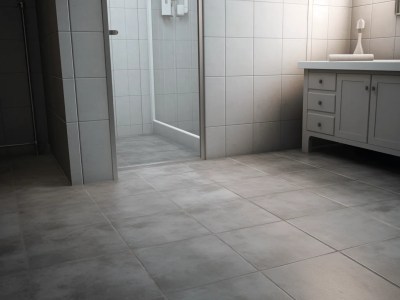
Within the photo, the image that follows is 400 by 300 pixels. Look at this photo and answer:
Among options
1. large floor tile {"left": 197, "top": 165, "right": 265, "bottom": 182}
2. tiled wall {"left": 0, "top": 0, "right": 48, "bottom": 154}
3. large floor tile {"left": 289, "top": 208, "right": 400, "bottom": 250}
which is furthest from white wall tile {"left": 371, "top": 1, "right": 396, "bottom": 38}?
tiled wall {"left": 0, "top": 0, "right": 48, "bottom": 154}

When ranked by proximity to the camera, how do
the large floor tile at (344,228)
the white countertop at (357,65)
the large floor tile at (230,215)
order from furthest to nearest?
the white countertop at (357,65), the large floor tile at (230,215), the large floor tile at (344,228)

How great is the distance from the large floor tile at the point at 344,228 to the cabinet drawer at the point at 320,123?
50.0 inches

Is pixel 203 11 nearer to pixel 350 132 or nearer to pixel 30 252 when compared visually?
pixel 350 132

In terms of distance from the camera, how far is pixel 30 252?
6.19 ft

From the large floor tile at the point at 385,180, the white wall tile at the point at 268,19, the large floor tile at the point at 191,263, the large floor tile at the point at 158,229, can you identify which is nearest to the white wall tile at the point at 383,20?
the white wall tile at the point at 268,19

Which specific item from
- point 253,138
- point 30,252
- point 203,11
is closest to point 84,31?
point 203,11

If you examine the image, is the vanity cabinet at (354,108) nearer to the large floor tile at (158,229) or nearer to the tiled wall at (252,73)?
the tiled wall at (252,73)

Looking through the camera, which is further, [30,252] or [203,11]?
[203,11]

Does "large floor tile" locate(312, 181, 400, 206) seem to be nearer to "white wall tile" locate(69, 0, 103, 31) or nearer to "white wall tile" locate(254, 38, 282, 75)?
"white wall tile" locate(254, 38, 282, 75)

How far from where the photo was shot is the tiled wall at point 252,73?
3465 millimetres

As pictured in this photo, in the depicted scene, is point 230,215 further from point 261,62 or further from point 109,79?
point 261,62

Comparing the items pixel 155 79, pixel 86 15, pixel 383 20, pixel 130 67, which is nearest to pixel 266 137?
pixel 383 20

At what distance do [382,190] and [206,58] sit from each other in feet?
5.50

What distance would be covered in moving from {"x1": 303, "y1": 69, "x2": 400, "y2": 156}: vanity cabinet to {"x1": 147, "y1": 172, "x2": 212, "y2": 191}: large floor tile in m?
1.19
